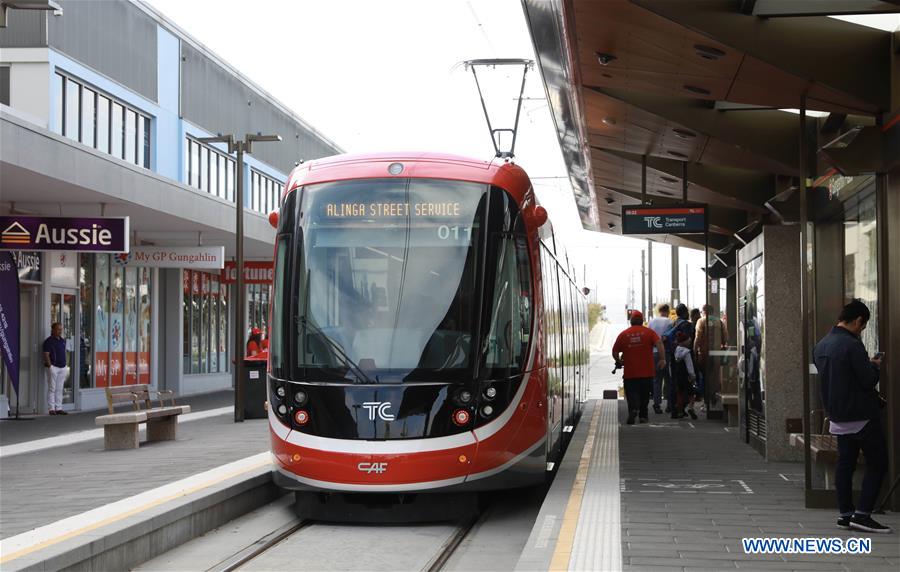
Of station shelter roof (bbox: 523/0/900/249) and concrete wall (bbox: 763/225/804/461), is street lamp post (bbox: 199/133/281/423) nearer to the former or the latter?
station shelter roof (bbox: 523/0/900/249)

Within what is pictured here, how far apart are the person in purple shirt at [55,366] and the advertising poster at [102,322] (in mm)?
2863

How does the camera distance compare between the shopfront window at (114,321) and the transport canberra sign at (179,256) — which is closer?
the transport canberra sign at (179,256)

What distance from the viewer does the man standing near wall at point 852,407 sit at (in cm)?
858

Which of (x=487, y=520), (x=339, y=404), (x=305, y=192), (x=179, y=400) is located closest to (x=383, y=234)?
(x=305, y=192)

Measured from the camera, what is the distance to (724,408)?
19469 millimetres

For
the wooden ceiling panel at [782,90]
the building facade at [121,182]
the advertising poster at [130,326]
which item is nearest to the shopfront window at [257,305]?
the building facade at [121,182]

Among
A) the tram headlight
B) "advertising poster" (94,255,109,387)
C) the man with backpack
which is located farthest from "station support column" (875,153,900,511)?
"advertising poster" (94,255,109,387)

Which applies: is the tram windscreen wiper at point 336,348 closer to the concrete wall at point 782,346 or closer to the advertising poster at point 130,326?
the concrete wall at point 782,346

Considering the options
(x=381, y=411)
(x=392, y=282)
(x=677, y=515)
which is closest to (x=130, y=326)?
(x=392, y=282)

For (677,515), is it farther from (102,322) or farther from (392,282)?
(102,322)

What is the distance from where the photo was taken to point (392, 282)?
10391 mm

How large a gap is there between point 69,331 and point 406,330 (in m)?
16.1

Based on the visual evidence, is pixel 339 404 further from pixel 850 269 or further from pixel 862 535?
pixel 850 269

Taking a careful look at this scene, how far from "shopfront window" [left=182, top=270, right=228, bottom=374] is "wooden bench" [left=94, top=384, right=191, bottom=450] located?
16.3m
